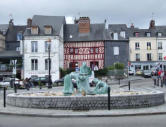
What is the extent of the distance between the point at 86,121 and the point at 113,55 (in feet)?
129

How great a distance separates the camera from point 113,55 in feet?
160

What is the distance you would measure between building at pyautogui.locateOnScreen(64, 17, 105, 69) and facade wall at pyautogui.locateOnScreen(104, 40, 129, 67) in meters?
0.80

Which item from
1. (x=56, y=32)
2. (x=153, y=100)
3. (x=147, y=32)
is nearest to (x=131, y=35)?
(x=147, y=32)

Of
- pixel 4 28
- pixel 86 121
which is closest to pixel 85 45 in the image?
pixel 4 28

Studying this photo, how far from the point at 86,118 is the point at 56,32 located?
119 ft

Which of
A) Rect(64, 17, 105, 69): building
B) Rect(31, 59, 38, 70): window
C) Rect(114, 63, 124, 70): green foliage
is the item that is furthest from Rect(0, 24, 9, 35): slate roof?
Rect(114, 63, 124, 70): green foliage

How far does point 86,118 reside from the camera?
1048 cm

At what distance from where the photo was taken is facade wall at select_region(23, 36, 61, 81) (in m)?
45.1

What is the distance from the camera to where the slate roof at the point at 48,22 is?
46.1 m

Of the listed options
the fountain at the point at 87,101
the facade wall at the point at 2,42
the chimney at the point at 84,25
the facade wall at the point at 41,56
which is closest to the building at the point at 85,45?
the chimney at the point at 84,25

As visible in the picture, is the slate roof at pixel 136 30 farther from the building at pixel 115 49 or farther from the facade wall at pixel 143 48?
the building at pixel 115 49

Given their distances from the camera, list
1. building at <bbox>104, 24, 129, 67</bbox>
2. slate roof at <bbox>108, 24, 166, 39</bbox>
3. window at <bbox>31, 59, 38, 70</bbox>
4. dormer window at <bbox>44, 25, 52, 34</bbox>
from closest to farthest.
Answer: window at <bbox>31, 59, 38, 70</bbox>
dormer window at <bbox>44, 25, 52, 34</bbox>
building at <bbox>104, 24, 129, 67</bbox>
slate roof at <bbox>108, 24, 166, 39</bbox>

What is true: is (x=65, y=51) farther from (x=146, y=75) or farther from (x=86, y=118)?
(x=86, y=118)

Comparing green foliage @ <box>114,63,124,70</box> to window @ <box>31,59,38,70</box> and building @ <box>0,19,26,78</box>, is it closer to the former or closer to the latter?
window @ <box>31,59,38,70</box>
